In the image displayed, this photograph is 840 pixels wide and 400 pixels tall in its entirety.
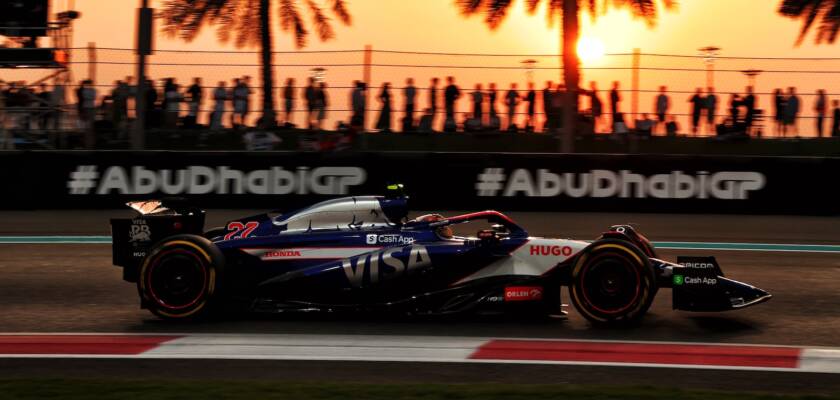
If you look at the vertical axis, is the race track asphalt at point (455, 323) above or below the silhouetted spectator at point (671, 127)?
below

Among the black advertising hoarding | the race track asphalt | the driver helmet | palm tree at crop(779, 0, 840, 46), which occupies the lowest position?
the race track asphalt

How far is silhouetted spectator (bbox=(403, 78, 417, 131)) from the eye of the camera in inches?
707

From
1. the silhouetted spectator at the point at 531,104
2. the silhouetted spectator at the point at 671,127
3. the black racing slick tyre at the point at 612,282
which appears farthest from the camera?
the silhouetted spectator at the point at 531,104

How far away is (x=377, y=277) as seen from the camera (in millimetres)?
8719

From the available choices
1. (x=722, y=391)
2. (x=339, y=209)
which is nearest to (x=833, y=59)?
(x=339, y=209)

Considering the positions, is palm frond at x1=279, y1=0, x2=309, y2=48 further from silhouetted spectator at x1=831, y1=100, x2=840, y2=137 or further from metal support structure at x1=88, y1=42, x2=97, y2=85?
silhouetted spectator at x1=831, y1=100, x2=840, y2=137

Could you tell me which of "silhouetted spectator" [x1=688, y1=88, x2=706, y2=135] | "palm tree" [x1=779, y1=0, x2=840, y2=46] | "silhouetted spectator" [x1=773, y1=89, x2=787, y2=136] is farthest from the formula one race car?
"palm tree" [x1=779, y1=0, x2=840, y2=46]

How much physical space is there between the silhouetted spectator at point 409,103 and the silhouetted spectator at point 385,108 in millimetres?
247

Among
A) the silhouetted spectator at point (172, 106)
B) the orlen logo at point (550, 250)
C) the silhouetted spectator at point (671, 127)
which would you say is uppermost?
the silhouetted spectator at point (172, 106)

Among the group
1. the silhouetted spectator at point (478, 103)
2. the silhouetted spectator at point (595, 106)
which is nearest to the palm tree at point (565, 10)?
the silhouetted spectator at point (595, 106)

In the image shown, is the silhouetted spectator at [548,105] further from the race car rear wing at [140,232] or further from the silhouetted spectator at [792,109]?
the race car rear wing at [140,232]

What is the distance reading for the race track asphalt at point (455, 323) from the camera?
7.18 m

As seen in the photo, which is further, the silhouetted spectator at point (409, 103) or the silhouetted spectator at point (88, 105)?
the silhouetted spectator at point (88, 105)

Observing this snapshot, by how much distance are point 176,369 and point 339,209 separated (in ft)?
7.58
